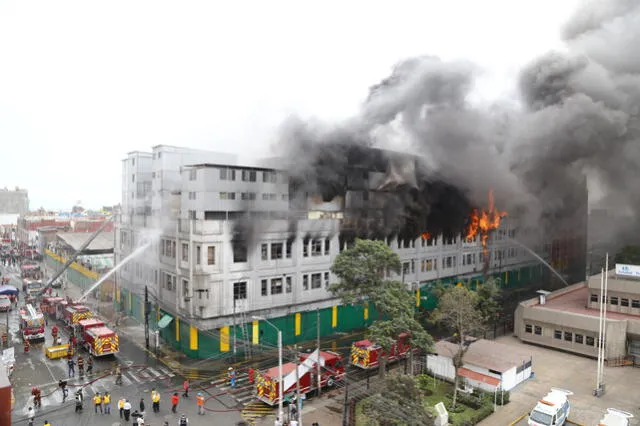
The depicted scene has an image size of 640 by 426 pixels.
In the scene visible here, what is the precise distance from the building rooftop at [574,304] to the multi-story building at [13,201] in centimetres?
19451

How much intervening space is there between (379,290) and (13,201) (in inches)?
7915

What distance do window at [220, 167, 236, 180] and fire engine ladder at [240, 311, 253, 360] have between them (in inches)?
398

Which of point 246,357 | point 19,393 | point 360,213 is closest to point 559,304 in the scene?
point 360,213

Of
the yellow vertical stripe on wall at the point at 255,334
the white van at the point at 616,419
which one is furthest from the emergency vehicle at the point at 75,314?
the white van at the point at 616,419

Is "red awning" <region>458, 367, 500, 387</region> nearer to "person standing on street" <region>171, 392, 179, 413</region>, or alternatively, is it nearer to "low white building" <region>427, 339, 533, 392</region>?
"low white building" <region>427, 339, 533, 392</region>

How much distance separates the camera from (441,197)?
52188 millimetres

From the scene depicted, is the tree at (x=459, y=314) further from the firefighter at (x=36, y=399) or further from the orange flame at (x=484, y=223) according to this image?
the orange flame at (x=484, y=223)

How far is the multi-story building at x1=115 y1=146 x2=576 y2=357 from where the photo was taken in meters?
32.5

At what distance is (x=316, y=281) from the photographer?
38562 millimetres

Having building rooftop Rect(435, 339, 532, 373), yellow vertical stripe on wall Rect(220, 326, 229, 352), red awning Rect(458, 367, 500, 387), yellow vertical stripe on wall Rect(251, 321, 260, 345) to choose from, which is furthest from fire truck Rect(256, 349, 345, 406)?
yellow vertical stripe on wall Rect(220, 326, 229, 352)

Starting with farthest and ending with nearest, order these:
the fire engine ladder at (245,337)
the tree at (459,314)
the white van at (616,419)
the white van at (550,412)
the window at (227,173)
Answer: the window at (227,173)
the fire engine ladder at (245,337)
the tree at (459,314)
the white van at (550,412)
the white van at (616,419)

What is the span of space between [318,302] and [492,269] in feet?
96.7

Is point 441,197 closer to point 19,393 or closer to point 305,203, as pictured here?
point 305,203

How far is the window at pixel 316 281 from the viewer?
3828 centimetres
